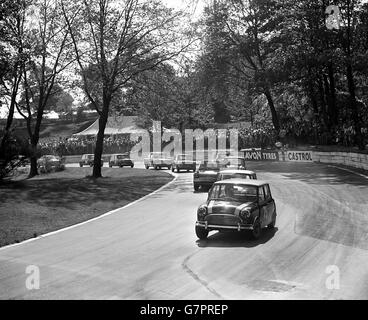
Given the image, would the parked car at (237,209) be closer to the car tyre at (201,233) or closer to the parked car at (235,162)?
the car tyre at (201,233)

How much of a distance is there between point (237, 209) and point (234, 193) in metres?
1.00

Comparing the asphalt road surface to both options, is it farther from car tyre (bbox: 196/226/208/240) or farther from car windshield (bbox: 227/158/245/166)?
car windshield (bbox: 227/158/245/166)

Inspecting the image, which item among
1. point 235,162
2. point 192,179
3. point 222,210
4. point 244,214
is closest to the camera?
point 244,214

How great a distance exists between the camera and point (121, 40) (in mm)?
33406

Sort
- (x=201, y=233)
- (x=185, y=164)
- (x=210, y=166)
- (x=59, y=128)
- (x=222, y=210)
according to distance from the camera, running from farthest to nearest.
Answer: (x=59, y=128) < (x=185, y=164) < (x=210, y=166) < (x=201, y=233) < (x=222, y=210)

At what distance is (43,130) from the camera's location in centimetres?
10831

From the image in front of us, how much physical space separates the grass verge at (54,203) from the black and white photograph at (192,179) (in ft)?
0.31

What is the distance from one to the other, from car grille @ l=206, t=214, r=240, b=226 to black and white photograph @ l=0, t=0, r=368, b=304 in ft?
0.09

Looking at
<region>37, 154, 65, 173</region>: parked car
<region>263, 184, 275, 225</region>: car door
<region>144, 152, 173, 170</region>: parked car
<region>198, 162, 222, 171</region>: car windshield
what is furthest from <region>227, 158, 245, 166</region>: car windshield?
<region>37, 154, 65, 173</region>: parked car

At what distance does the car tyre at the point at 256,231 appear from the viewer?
1308 centimetres

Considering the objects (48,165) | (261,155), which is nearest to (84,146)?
(48,165)

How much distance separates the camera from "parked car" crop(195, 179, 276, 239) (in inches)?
513

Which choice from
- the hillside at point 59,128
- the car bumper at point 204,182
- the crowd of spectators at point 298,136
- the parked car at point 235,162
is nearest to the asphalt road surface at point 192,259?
the car bumper at point 204,182

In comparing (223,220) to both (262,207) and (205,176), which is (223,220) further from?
(205,176)
